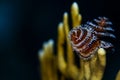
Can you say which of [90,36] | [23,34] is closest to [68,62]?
[90,36]

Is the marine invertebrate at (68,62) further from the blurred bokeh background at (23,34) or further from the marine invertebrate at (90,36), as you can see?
the blurred bokeh background at (23,34)

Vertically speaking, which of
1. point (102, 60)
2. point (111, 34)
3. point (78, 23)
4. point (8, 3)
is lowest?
point (102, 60)

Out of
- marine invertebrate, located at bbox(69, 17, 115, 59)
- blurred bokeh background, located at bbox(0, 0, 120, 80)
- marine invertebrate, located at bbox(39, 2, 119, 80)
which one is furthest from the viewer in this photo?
blurred bokeh background, located at bbox(0, 0, 120, 80)

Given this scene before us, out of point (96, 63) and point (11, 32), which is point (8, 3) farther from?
point (96, 63)

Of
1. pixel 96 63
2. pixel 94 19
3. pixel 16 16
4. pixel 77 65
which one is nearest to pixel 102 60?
pixel 96 63

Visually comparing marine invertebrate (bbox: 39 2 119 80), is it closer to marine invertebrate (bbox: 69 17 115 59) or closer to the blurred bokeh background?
marine invertebrate (bbox: 69 17 115 59)

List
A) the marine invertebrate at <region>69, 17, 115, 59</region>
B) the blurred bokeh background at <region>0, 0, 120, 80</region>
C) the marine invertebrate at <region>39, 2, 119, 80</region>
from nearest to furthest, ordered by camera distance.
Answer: the marine invertebrate at <region>69, 17, 115, 59</region>, the marine invertebrate at <region>39, 2, 119, 80</region>, the blurred bokeh background at <region>0, 0, 120, 80</region>

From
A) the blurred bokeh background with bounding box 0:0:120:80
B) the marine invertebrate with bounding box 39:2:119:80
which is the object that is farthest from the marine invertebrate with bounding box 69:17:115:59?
the blurred bokeh background with bounding box 0:0:120:80
